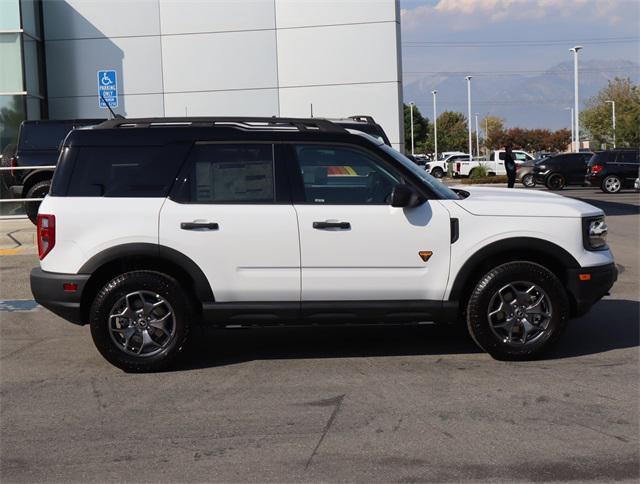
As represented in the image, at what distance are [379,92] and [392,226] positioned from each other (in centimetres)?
1317

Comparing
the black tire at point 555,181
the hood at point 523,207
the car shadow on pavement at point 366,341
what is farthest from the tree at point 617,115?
the hood at point 523,207

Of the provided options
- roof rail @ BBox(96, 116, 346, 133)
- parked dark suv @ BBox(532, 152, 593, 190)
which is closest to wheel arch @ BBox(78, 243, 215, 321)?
roof rail @ BBox(96, 116, 346, 133)

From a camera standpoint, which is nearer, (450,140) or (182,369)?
(182,369)

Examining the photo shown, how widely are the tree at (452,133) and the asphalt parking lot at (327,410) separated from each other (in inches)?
3558

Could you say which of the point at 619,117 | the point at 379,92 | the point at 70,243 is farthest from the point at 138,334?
the point at 619,117

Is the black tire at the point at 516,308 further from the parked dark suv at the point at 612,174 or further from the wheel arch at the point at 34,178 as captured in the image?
the parked dark suv at the point at 612,174

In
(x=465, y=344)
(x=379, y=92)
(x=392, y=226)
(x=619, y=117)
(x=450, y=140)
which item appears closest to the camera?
(x=392, y=226)

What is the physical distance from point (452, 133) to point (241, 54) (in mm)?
80605

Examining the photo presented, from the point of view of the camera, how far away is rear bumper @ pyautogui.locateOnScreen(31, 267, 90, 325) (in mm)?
6482

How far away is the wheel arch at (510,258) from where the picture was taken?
6.54m

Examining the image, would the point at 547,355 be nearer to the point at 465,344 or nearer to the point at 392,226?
the point at 465,344

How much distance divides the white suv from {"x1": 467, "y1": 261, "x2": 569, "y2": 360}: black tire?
0.01m

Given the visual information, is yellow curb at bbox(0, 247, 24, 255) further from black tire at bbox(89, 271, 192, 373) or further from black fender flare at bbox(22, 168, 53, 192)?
black tire at bbox(89, 271, 192, 373)

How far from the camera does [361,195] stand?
6570mm
